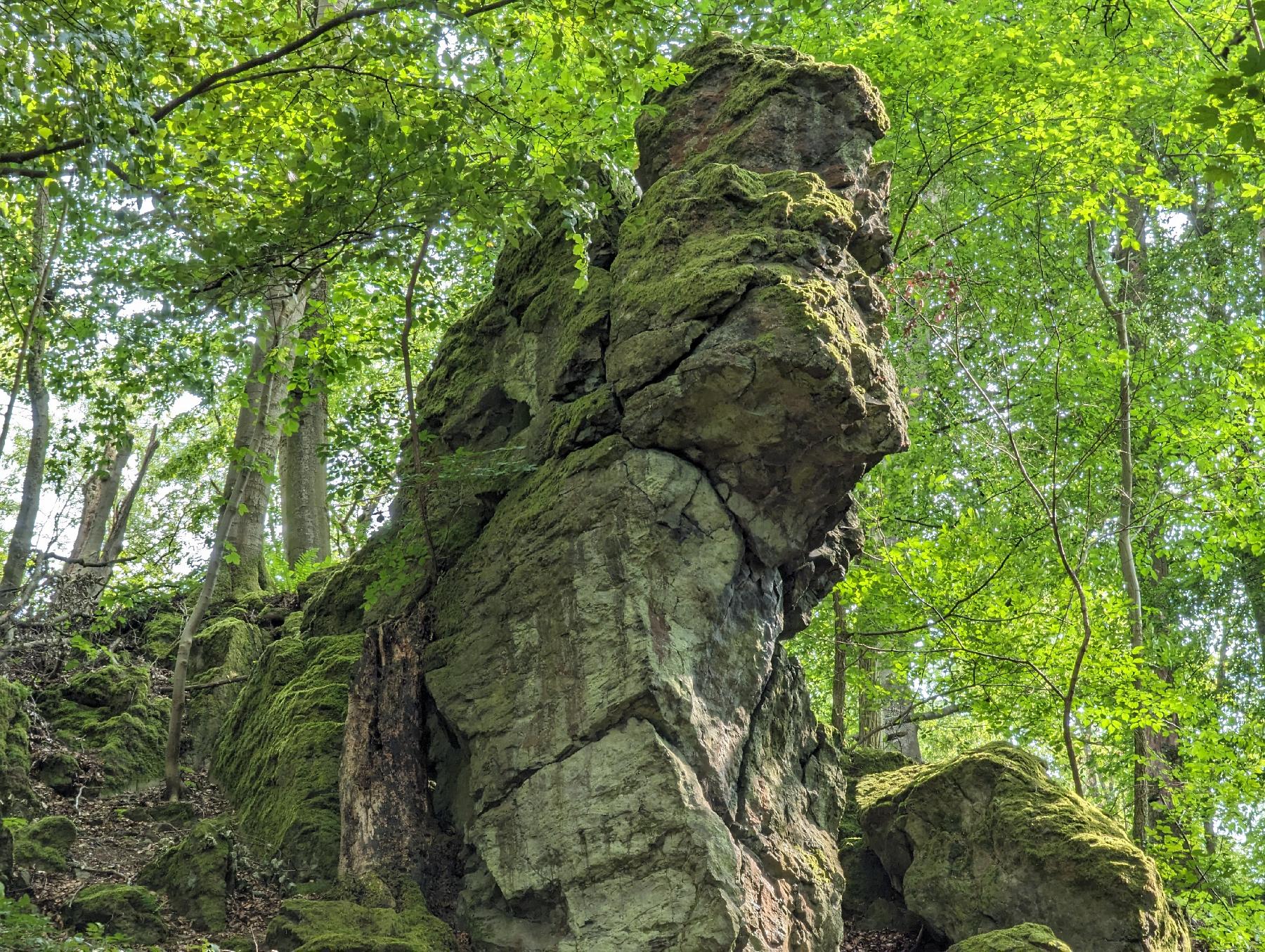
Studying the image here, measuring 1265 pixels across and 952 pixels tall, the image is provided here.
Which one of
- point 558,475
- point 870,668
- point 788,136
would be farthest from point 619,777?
point 870,668

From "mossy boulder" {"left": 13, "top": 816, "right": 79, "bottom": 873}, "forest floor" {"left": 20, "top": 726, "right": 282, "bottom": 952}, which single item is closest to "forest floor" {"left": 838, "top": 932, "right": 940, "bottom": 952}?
"forest floor" {"left": 20, "top": 726, "right": 282, "bottom": 952}

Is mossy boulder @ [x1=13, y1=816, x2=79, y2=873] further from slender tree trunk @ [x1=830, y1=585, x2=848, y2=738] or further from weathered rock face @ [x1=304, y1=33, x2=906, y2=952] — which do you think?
slender tree trunk @ [x1=830, y1=585, x2=848, y2=738]

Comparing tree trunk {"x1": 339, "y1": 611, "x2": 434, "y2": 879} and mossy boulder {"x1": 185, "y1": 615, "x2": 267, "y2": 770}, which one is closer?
tree trunk {"x1": 339, "y1": 611, "x2": 434, "y2": 879}

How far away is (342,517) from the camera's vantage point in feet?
69.6

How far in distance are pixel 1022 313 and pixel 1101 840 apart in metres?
8.94

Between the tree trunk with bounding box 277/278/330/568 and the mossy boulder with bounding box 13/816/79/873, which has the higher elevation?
the tree trunk with bounding box 277/278/330/568

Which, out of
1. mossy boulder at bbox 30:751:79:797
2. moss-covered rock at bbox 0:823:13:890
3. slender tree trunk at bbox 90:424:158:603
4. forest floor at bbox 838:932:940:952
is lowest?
forest floor at bbox 838:932:940:952

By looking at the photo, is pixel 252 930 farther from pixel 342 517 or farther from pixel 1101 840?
pixel 342 517

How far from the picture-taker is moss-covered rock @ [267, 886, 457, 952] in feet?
19.3

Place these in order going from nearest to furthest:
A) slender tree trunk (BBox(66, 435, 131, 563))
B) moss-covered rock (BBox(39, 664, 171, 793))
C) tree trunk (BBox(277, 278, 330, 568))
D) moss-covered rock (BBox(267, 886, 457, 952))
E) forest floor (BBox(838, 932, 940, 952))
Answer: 1. moss-covered rock (BBox(267, 886, 457, 952))
2. forest floor (BBox(838, 932, 940, 952))
3. moss-covered rock (BBox(39, 664, 171, 793))
4. slender tree trunk (BBox(66, 435, 131, 563))
5. tree trunk (BBox(277, 278, 330, 568))

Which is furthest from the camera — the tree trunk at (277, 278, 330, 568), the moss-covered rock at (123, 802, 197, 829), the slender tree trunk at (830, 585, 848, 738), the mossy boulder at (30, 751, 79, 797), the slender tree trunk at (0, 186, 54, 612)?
the tree trunk at (277, 278, 330, 568)

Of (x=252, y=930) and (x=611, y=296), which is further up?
(x=611, y=296)

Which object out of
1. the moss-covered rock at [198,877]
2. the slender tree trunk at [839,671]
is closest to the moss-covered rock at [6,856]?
the moss-covered rock at [198,877]

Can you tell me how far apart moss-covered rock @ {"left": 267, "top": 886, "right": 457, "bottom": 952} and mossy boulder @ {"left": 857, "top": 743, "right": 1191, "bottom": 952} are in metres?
4.28
